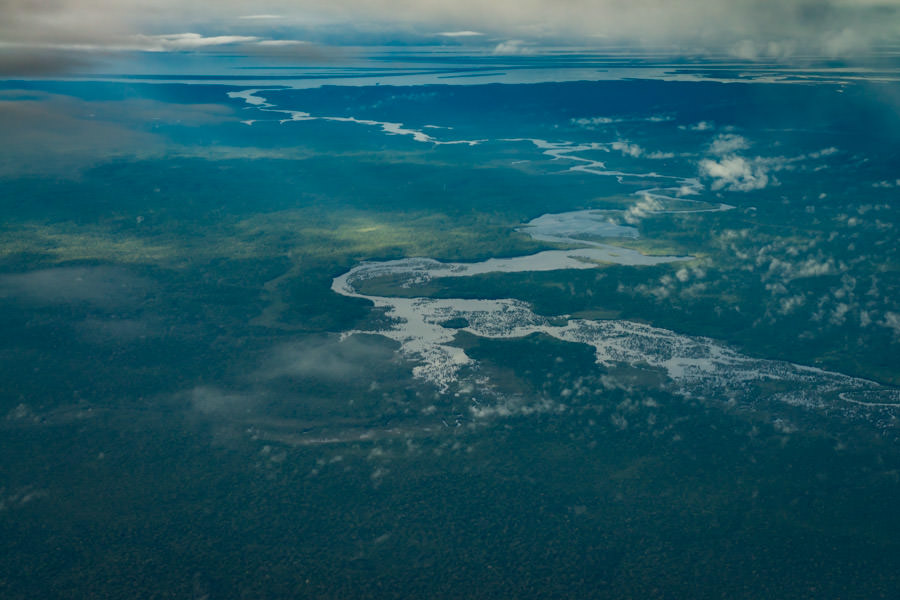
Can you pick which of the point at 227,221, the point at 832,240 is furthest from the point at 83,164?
the point at 832,240

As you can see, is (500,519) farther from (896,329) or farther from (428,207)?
(428,207)

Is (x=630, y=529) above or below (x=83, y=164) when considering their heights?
below

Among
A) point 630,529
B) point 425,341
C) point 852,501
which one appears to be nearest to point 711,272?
point 425,341

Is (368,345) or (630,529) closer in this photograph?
(630,529)

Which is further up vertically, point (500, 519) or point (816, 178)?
point (816, 178)

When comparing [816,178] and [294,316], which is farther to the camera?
[816,178]

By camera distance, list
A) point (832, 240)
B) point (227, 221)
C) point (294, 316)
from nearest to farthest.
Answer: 1. point (294, 316)
2. point (832, 240)
3. point (227, 221)

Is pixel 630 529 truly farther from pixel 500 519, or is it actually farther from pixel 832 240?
pixel 832 240

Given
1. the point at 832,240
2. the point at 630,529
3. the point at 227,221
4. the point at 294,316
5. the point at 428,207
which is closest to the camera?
the point at 630,529

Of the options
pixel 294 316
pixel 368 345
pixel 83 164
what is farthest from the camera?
pixel 83 164
